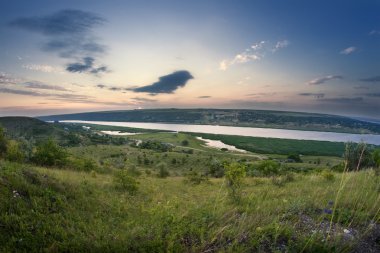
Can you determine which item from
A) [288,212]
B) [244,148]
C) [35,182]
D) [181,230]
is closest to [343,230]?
[288,212]

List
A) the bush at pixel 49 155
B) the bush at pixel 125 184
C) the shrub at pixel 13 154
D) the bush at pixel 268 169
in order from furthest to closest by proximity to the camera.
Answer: the bush at pixel 268 169, the bush at pixel 49 155, the shrub at pixel 13 154, the bush at pixel 125 184

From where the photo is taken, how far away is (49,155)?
2489 centimetres

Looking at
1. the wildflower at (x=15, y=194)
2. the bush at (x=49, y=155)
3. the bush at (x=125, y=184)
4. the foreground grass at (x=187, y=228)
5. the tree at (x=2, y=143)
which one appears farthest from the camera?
the bush at (x=49, y=155)

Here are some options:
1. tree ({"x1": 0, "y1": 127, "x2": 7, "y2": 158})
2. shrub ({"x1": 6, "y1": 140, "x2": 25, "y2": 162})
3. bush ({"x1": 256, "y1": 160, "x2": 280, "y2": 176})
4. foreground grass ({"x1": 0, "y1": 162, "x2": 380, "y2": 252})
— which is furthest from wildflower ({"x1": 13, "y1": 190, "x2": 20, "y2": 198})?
bush ({"x1": 256, "y1": 160, "x2": 280, "y2": 176})

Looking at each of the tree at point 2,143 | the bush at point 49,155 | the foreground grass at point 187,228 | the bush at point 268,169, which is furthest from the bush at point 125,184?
the bush at point 268,169

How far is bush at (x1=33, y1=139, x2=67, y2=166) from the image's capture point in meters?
24.5

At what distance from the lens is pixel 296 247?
→ 4469mm

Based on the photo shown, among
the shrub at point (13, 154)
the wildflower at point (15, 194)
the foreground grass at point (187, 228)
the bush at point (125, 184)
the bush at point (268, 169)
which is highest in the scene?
the wildflower at point (15, 194)

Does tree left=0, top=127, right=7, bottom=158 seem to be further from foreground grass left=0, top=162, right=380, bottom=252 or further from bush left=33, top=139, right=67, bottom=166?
foreground grass left=0, top=162, right=380, bottom=252

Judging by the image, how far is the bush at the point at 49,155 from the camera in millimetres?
24484

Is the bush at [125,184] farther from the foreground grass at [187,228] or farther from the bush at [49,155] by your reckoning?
the bush at [49,155]

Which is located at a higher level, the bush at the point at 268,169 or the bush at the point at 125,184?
the bush at the point at 125,184

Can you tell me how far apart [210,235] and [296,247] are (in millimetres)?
1591

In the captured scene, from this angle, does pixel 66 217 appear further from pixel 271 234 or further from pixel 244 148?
pixel 244 148
